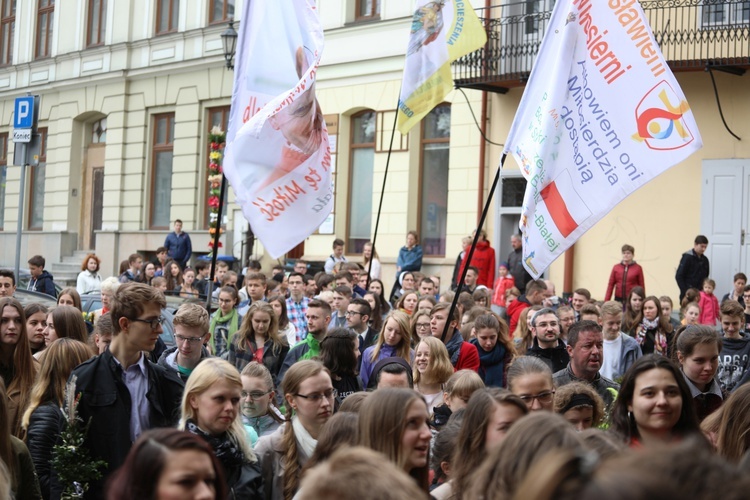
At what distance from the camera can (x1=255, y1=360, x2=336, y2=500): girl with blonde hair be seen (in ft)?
17.7

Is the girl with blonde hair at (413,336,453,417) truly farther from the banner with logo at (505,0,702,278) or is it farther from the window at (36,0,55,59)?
the window at (36,0,55,59)

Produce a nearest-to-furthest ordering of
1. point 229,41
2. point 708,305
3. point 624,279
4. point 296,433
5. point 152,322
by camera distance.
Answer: point 296,433
point 152,322
point 708,305
point 624,279
point 229,41

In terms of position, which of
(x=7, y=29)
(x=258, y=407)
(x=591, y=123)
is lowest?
(x=258, y=407)

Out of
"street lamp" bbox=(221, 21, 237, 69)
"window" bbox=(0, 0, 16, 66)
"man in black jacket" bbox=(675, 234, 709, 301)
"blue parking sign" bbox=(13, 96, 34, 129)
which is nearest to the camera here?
"blue parking sign" bbox=(13, 96, 34, 129)

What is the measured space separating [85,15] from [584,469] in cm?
3123

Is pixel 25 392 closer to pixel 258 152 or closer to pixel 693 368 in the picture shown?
pixel 258 152

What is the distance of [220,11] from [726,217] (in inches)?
560

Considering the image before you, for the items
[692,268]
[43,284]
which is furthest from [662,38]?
[43,284]

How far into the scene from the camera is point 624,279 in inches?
675

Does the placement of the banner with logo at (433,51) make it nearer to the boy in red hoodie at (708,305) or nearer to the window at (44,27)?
the boy in red hoodie at (708,305)

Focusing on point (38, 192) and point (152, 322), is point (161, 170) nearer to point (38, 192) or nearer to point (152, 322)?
point (38, 192)

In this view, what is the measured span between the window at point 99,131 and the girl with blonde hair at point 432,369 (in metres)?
24.3

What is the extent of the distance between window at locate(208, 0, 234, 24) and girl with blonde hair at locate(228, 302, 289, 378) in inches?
715

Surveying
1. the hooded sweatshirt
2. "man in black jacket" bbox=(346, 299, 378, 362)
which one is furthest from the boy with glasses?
the hooded sweatshirt
